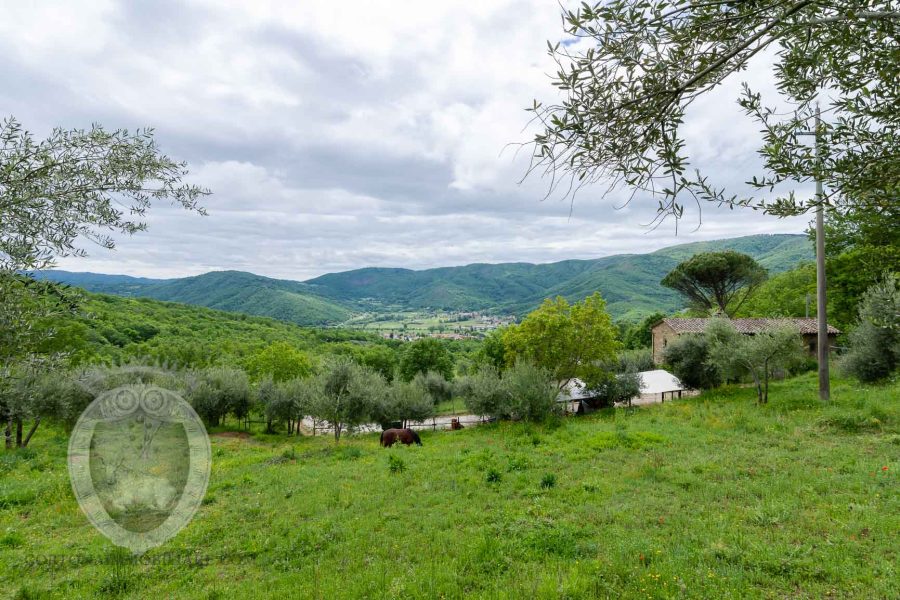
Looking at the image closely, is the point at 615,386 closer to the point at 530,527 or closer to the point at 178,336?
the point at 530,527

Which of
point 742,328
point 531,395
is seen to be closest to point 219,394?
point 531,395

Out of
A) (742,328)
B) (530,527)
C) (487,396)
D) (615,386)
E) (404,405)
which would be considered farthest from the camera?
(742,328)

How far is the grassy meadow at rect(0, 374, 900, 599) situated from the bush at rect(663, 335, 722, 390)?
1208cm

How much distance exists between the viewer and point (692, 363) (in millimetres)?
25719

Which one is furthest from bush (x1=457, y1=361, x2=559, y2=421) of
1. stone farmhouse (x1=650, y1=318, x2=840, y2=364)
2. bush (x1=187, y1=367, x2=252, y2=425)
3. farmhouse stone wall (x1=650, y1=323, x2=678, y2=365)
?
farmhouse stone wall (x1=650, y1=323, x2=678, y2=365)

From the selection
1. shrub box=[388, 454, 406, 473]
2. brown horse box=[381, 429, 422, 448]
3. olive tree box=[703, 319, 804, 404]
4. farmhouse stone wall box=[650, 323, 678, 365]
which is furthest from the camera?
farmhouse stone wall box=[650, 323, 678, 365]

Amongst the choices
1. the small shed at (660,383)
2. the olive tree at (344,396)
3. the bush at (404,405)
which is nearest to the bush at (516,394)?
the bush at (404,405)

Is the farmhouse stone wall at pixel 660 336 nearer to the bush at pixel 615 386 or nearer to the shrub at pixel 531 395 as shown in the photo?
the bush at pixel 615 386

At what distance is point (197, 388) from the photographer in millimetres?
25141

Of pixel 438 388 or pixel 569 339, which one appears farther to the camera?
pixel 438 388

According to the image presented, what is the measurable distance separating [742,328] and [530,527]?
34453 mm

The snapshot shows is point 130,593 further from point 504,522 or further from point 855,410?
point 855,410

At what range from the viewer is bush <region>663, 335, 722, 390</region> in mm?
25422

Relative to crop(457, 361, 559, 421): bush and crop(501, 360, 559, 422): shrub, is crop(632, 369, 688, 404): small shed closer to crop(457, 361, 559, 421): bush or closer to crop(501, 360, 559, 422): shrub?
crop(457, 361, 559, 421): bush
